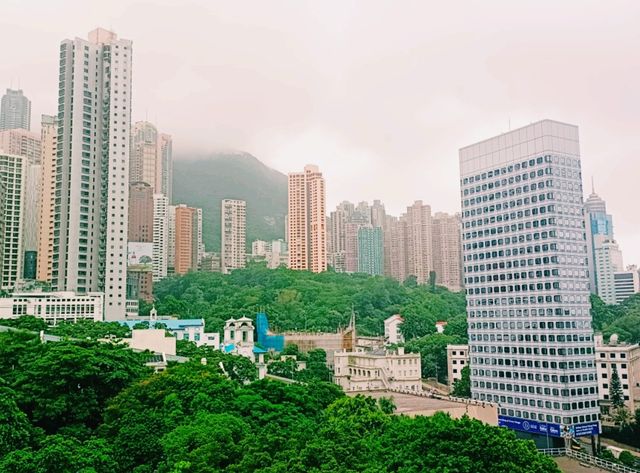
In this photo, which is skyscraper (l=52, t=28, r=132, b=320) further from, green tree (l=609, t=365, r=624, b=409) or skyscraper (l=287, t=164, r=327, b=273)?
green tree (l=609, t=365, r=624, b=409)

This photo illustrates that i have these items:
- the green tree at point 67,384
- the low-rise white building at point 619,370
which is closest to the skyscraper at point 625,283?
the low-rise white building at point 619,370

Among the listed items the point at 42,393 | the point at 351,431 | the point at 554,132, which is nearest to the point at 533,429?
the point at 554,132

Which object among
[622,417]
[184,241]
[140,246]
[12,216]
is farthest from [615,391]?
[184,241]

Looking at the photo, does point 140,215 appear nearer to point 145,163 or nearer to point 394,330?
point 145,163

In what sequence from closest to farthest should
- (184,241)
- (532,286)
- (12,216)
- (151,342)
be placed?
1. (151,342)
2. (532,286)
3. (12,216)
4. (184,241)

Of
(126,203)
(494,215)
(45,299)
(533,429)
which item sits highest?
(126,203)

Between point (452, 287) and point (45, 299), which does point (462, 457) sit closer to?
point (45, 299)

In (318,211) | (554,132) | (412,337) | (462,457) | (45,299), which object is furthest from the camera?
(318,211)

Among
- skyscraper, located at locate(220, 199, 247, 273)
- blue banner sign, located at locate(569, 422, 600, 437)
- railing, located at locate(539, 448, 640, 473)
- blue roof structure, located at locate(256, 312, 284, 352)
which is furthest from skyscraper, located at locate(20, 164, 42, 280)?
blue banner sign, located at locate(569, 422, 600, 437)
